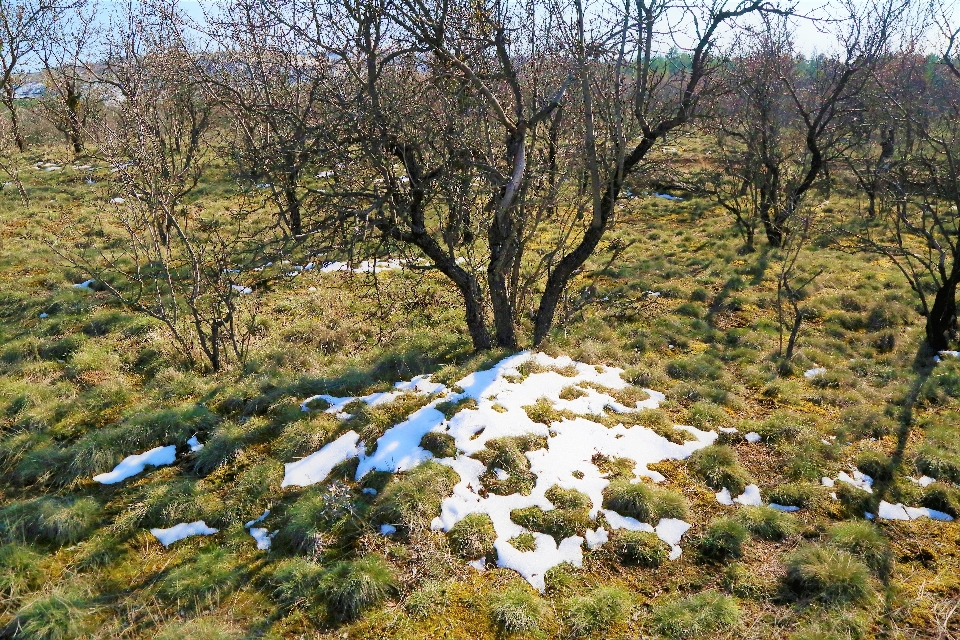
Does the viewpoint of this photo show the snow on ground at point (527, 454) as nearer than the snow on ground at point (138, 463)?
Yes

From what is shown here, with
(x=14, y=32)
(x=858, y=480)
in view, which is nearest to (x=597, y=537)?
(x=858, y=480)

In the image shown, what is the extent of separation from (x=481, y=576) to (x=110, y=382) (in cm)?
629

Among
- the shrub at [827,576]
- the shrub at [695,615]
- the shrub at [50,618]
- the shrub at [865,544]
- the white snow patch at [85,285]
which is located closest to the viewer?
the shrub at [50,618]

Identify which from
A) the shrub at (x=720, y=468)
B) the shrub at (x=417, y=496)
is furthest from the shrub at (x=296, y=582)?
the shrub at (x=720, y=468)

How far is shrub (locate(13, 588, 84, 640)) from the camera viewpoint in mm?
3822

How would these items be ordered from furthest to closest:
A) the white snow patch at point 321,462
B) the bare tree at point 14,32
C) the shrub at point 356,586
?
the bare tree at point 14,32 → the white snow patch at point 321,462 → the shrub at point 356,586

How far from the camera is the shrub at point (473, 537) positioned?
4.63 m

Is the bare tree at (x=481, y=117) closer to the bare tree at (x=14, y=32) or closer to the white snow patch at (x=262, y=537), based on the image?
the white snow patch at (x=262, y=537)

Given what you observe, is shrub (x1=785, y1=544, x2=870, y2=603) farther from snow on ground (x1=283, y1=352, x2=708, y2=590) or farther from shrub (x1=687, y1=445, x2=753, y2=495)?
shrub (x1=687, y1=445, x2=753, y2=495)

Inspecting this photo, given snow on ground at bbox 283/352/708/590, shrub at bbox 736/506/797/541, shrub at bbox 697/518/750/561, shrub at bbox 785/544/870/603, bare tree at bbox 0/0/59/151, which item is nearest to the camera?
shrub at bbox 785/544/870/603

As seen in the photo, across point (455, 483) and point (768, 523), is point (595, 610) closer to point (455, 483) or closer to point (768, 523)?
point (455, 483)

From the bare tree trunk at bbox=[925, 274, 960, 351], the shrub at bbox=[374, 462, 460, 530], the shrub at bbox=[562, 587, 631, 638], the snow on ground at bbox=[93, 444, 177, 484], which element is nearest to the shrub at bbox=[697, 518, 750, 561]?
the shrub at bbox=[562, 587, 631, 638]

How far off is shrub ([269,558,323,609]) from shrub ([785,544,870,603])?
3.90 metres

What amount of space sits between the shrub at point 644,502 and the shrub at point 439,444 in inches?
65.0
